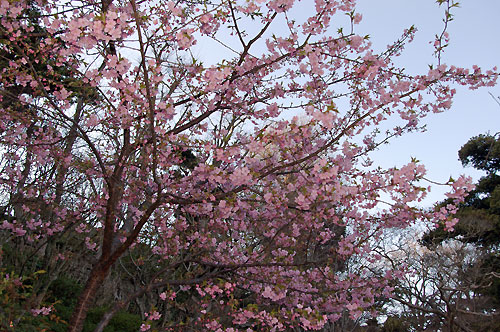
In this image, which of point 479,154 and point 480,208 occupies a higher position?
point 479,154

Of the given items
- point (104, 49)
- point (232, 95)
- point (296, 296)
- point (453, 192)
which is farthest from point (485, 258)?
point (104, 49)

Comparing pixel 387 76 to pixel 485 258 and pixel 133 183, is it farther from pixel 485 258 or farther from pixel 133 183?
pixel 485 258

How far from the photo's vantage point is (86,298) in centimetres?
368

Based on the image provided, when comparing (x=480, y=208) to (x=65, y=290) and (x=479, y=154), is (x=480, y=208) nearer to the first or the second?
(x=479, y=154)

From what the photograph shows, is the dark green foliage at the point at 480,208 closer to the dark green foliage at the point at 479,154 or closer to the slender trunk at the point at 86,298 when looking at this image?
the dark green foliage at the point at 479,154

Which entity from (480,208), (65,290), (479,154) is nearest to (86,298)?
(65,290)

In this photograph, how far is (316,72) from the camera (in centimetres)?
387

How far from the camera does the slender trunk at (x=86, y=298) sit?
3646 mm

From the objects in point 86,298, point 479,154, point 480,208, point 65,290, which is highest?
point 479,154

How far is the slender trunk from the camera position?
12.0 feet

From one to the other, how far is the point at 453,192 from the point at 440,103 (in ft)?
4.26

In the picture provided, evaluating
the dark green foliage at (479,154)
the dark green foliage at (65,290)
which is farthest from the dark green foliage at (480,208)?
the dark green foliage at (65,290)

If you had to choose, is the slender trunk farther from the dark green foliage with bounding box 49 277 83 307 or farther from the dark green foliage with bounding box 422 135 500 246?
the dark green foliage with bounding box 422 135 500 246

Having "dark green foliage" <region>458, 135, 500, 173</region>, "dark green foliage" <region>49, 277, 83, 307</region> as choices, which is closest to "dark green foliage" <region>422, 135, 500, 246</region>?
"dark green foliage" <region>458, 135, 500, 173</region>
